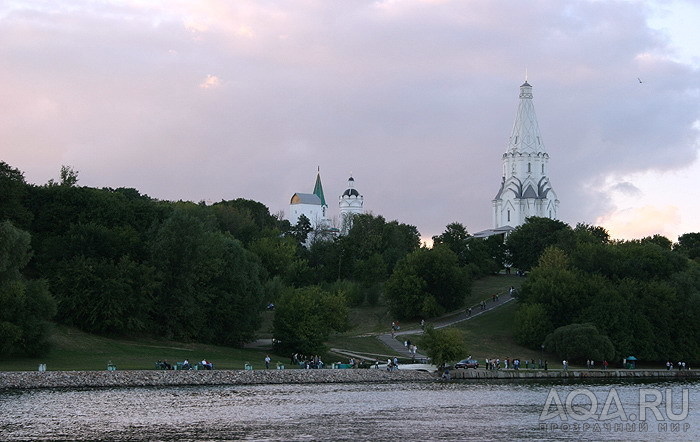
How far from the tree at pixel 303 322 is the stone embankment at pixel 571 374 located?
10711 mm

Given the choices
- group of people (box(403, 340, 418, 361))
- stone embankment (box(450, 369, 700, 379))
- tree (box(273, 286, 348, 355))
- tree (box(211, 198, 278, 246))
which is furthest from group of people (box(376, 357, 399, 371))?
tree (box(211, 198, 278, 246))

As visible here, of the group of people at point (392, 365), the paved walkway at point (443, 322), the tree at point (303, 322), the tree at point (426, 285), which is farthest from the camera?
the tree at point (426, 285)

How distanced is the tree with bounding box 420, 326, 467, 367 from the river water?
8141 mm

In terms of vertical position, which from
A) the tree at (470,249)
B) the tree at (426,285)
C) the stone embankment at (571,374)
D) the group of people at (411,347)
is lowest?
the stone embankment at (571,374)

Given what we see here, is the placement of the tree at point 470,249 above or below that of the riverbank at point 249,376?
above

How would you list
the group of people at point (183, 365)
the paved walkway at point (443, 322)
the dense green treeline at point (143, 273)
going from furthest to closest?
1. the paved walkway at point (443, 322)
2. the dense green treeline at point (143, 273)
3. the group of people at point (183, 365)

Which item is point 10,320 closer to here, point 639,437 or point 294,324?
point 294,324

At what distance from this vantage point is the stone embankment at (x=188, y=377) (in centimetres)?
5259

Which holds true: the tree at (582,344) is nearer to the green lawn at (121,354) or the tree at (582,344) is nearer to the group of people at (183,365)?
the green lawn at (121,354)

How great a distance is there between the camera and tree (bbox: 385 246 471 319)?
320ft

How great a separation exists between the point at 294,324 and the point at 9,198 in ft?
74.7

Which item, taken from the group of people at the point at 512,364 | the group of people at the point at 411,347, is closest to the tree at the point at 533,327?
the group of people at the point at 512,364

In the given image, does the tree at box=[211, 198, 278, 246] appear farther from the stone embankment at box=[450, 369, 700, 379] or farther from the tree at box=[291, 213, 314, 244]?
the stone embankment at box=[450, 369, 700, 379]

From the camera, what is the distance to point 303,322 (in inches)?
2817
